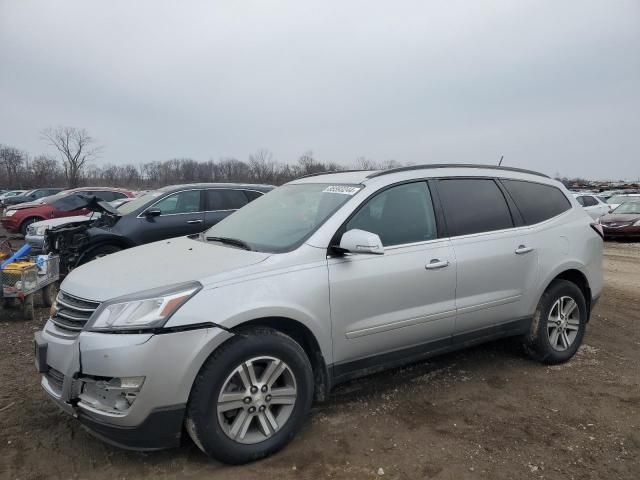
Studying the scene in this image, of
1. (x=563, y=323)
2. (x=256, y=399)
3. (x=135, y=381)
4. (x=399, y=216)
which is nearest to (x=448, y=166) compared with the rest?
(x=399, y=216)

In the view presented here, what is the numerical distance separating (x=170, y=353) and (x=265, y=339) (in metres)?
Answer: 0.55

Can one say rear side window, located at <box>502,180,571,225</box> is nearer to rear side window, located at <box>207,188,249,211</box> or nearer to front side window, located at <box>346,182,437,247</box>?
front side window, located at <box>346,182,437,247</box>

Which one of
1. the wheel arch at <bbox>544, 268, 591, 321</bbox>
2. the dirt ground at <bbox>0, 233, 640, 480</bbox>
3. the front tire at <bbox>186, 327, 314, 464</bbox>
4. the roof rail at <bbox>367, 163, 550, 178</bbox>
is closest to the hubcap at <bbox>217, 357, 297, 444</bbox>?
the front tire at <bbox>186, 327, 314, 464</bbox>

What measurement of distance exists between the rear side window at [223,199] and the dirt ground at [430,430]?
4684 millimetres

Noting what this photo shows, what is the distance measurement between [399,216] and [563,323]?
2112 mm

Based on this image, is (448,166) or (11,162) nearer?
(448,166)

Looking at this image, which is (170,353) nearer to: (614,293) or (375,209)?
(375,209)

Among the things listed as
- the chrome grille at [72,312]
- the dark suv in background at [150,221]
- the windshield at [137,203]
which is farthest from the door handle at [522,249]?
the windshield at [137,203]

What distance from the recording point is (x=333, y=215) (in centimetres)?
339

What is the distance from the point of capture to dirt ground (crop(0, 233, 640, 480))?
112 inches

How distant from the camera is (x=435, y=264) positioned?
143 inches

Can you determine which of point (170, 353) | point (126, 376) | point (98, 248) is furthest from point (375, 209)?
point (98, 248)

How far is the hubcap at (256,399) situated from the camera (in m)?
2.80

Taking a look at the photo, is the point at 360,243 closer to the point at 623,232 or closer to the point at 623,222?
the point at 623,232
